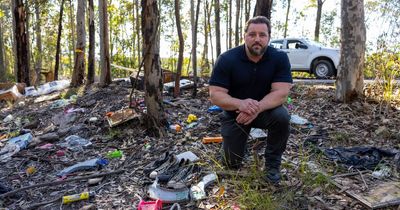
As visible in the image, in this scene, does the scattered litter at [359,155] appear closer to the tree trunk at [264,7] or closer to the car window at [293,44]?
the tree trunk at [264,7]

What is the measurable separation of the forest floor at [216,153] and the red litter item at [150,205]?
13 cm

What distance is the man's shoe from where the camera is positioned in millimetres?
3109

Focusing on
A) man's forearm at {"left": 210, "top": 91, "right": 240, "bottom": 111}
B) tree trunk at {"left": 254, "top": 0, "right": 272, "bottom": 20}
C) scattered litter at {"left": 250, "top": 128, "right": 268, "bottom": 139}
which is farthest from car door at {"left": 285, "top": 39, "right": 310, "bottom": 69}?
man's forearm at {"left": 210, "top": 91, "right": 240, "bottom": 111}

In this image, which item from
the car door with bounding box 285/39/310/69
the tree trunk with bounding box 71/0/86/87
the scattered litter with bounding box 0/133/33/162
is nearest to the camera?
the scattered litter with bounding box 0/133/33/162

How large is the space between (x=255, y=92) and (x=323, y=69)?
9279 mm

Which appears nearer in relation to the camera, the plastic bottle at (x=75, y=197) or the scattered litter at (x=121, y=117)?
the plastic bottle at (x=75, y=197)

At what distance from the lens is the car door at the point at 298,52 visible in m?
12.1

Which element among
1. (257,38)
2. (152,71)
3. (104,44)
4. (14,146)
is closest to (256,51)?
(257,38)

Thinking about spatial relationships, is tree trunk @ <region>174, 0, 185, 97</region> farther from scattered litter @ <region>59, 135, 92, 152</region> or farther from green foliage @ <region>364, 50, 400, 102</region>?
green foliage @ <region>364, 50, 400, 102</region>

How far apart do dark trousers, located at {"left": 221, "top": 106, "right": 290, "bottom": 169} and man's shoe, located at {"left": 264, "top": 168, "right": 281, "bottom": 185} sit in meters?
0.05

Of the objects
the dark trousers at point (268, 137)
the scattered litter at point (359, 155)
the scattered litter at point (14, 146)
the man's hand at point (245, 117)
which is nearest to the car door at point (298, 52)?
the scattered litter at point (359, 155)

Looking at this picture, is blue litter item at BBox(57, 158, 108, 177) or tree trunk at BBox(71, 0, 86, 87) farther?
tree trunk at BBox(71, 0, 86, 87)

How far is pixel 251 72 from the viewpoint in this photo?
324 cm

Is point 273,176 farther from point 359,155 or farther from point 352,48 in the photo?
point 352,48
